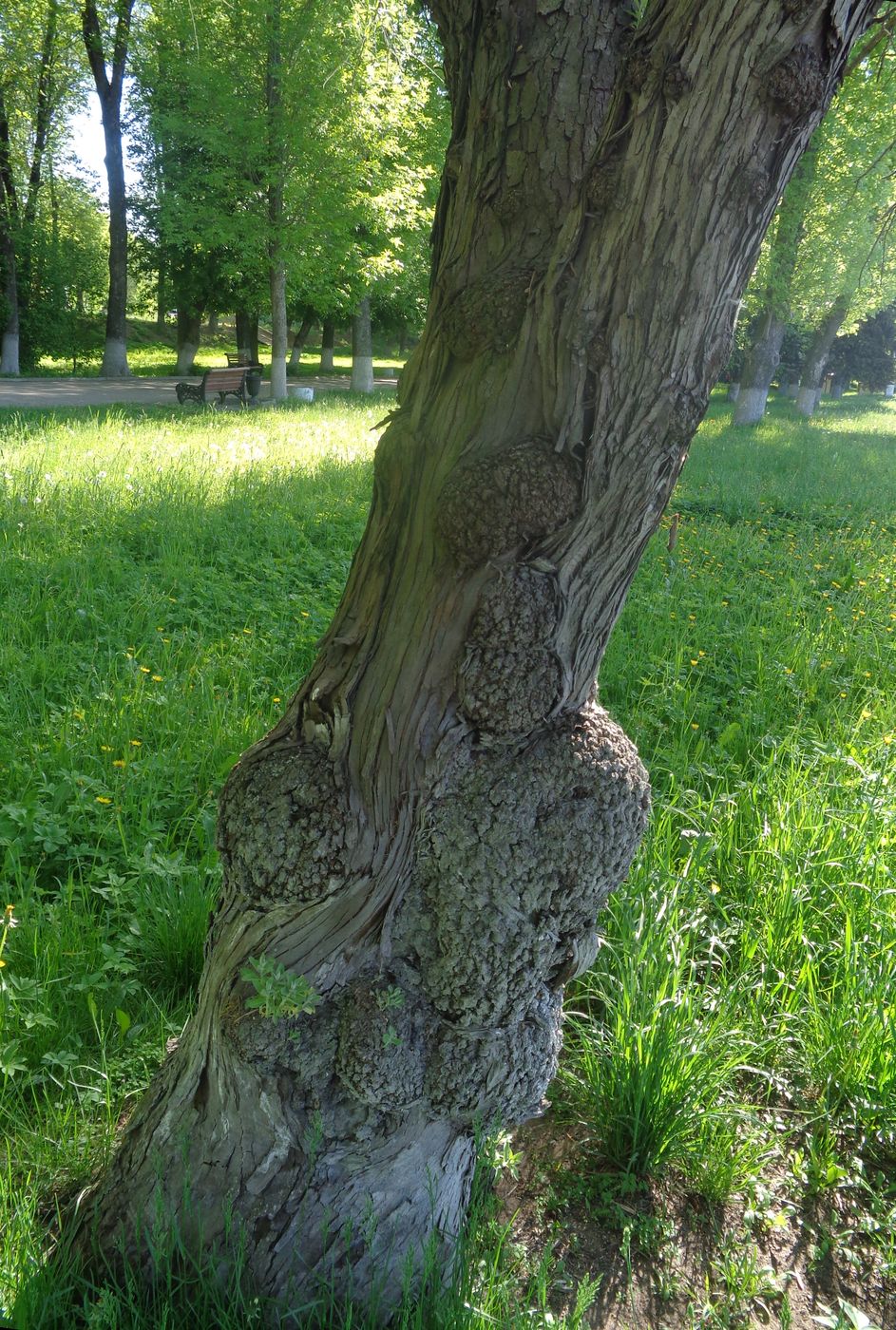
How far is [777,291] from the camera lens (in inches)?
738

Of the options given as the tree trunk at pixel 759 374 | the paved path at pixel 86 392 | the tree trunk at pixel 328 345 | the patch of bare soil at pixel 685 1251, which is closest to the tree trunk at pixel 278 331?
the paved path at pixel 86 392

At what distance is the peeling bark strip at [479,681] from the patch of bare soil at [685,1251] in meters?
0.35

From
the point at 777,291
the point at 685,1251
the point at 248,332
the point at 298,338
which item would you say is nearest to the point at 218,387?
the point at 777,291

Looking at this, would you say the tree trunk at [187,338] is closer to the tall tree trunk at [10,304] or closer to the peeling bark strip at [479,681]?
the tall tree trunk at [10,304]

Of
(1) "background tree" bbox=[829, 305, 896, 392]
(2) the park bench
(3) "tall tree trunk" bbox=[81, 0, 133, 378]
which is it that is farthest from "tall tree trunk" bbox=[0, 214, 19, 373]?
(1) "background tree" bbox=[829, 305, 896, 392]

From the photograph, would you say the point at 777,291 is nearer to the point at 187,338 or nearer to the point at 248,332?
the point at 248,332

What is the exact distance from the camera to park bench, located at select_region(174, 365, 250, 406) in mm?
16594

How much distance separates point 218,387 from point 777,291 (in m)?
11.8

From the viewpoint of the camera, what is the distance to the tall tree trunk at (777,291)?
1634 centimetres

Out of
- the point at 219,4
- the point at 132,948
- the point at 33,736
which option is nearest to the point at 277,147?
the point at 219,4

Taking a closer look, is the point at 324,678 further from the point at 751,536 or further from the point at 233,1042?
the point at 751,536

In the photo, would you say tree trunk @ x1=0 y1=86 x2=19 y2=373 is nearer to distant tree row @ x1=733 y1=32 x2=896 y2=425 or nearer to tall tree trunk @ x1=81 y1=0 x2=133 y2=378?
tall tree trunk @ x1=81 y1=0 x2=133 y2=378

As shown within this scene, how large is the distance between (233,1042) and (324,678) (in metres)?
0.78

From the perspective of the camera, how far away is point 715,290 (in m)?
1.55
